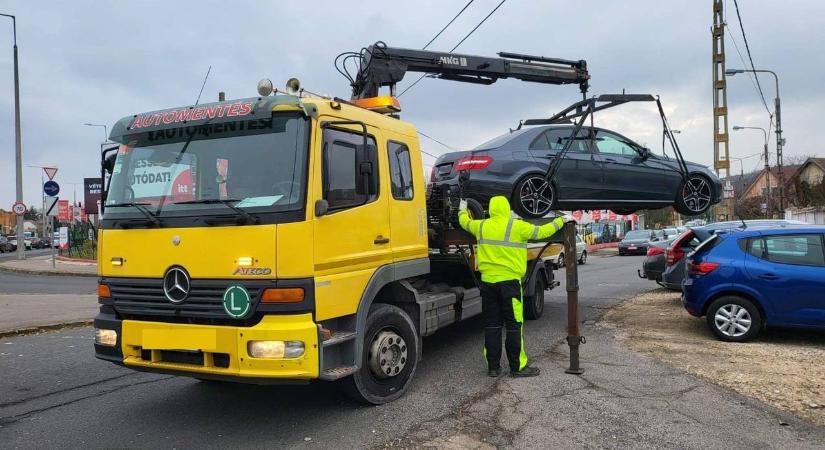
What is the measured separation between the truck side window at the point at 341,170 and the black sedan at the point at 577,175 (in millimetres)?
2727

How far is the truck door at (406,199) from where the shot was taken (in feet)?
17.5

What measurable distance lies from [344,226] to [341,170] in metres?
0.44

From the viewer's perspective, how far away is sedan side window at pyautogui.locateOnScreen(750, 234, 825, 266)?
6863 millimetres

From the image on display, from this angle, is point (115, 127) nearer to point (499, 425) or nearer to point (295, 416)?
point (295, 416)

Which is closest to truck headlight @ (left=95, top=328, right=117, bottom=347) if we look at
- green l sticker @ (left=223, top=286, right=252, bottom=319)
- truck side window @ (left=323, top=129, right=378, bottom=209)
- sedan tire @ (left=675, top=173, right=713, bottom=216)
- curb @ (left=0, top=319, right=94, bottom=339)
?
green l sticker @ (left=223, top=286, right=252, bottom=319)

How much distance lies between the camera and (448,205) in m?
6.97

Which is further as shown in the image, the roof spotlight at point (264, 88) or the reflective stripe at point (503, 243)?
the reflective stripe at point (503, 243)

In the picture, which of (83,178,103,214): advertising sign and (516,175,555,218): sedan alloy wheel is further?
(83,178,103,214): advertising sign

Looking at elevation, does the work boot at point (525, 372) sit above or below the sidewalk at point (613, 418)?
above

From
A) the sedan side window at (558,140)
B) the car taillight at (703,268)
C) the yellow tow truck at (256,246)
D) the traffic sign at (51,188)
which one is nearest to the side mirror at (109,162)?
the yellow tow truck at (256,246)

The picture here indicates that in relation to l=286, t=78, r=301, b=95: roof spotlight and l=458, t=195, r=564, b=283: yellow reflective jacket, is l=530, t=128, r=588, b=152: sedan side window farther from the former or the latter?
l=286, t=78, r=301, b=95: roof spotlight

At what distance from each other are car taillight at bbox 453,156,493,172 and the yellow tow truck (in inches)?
90.2

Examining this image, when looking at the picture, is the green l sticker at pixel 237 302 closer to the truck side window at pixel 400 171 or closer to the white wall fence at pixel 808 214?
the truck side window at pixel 400 171

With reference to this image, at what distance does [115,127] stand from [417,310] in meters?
3.05
